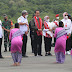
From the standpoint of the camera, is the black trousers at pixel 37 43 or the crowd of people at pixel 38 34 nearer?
the crowd of people at pixel 38 34

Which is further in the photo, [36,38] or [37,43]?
[37,43]

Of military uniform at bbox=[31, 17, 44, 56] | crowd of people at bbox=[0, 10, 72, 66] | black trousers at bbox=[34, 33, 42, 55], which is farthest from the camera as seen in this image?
black trousers at bbox=[34, 33, 42, 55]

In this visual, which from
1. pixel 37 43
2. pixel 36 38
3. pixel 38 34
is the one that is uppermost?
pixel 38 34

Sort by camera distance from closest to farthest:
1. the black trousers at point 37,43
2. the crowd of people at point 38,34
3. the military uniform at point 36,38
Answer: the crowd of people at point 38,34
the military uniform at point 36,38
the black trousers at point 37,43

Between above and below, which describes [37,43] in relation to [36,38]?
below

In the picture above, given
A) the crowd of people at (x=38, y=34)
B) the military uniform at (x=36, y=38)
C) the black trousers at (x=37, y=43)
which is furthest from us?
the black trousers at (x=37, y=43)

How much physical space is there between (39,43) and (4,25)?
265 centimetres

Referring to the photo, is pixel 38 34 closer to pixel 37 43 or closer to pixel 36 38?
pixel 36 38

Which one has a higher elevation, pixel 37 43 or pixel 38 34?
pixel 38 34

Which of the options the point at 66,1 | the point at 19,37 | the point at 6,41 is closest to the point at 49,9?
the point at 66,1

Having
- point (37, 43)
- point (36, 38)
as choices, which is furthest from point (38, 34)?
point (37, 43)

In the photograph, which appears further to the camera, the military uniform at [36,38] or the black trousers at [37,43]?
the black trousers at [37,43]

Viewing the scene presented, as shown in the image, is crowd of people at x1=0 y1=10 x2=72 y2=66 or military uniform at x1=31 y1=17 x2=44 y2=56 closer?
crowd of people at x1=0 y1=10 x2=72 y2=66

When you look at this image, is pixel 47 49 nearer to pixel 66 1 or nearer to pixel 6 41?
pixel 6 41
